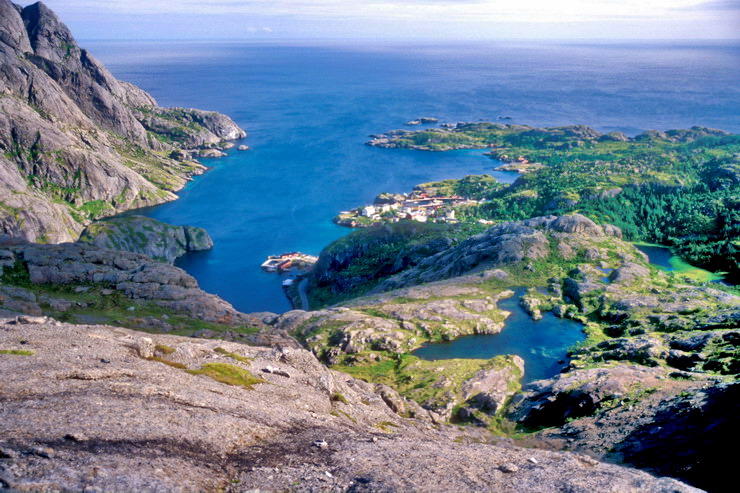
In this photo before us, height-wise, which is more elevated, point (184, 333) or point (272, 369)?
point (272, 369)

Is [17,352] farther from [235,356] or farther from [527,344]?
[527,344]

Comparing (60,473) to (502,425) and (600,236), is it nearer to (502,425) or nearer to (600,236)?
(502,425)

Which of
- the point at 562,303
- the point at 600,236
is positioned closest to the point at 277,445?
the point at 562,303

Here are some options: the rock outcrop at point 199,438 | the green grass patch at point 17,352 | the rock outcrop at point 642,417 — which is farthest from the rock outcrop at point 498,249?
the green grass patch at point 17,352

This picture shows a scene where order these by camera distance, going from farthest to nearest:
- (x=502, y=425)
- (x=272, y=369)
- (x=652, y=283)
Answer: (x=652, y=283)
(x=502, y=425)
(x=272, y=369)

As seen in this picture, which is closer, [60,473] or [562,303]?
[60,473]

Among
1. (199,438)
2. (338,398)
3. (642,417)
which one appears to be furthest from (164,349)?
(642,417)

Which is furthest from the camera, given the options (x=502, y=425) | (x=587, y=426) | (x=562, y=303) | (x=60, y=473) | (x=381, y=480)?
(x=562, y=303)

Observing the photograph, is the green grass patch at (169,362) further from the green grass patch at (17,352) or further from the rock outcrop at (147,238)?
the rock outcrop at (147,238)
